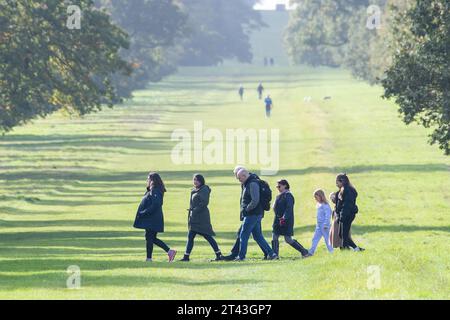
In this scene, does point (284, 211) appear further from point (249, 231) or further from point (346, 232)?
point (346, 232)

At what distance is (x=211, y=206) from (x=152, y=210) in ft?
47.6

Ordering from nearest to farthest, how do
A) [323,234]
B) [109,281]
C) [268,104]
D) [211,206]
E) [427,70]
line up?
[109,281] < [323,234] < [427,70] < [211,206] < [268,104]

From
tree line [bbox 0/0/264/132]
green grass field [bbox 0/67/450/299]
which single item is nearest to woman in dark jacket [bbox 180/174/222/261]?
green grass field [bbox 0/67/450/299]

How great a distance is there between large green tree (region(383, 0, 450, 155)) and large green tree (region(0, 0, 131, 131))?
11.9 metres

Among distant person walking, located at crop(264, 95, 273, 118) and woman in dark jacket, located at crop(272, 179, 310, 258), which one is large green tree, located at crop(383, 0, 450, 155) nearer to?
woman in dark jacket, located at crop(272, 179, 310, 258)

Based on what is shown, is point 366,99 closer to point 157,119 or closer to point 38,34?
point 157,119

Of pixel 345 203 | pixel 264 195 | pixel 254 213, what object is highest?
pixel 264 195

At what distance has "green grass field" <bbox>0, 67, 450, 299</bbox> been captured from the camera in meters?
23.9

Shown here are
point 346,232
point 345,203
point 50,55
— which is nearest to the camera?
point 345,203

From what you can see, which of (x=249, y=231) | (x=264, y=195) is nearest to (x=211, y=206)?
(x=249, y=231)

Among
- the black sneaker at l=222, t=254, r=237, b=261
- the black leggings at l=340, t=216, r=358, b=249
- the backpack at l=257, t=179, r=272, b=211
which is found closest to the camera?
the black leggings at l=340, t=216, r=358, b=249

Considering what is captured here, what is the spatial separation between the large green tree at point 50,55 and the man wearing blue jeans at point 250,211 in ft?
52.9

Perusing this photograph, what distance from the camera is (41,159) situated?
62.6 m

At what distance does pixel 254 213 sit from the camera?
2820 cm
